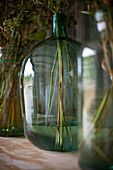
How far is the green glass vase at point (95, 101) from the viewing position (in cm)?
36

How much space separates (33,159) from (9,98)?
0.29 metres

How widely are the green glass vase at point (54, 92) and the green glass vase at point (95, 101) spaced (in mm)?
149

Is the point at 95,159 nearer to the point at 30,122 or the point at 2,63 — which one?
the point at 30,122

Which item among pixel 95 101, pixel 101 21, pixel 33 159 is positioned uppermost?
pixel 101 21

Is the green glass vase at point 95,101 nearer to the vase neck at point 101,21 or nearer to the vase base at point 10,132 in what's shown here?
the vase neck at point 101,21

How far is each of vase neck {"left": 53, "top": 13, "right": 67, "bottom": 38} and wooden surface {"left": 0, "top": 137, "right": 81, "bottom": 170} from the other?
31cm

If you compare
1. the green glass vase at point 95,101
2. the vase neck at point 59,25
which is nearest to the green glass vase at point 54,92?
the vase neck at point 59,25

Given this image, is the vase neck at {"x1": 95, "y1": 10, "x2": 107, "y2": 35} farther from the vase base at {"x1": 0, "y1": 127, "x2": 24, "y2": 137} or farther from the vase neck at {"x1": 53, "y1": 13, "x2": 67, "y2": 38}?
the vase base at {"x1": 0, "y1": 127, "x2": 24, "y2": 137}

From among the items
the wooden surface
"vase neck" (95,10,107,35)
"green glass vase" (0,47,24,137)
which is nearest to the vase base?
"green glass vase" (0,47,24,137)

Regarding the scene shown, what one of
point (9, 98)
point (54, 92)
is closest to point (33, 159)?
point (54, 92)

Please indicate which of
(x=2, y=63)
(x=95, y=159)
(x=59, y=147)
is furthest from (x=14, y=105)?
(x=95, y=159)

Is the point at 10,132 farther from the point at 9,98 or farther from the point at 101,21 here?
the point at 101,21

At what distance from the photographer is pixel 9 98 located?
72 cm

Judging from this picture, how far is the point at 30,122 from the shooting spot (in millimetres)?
557
